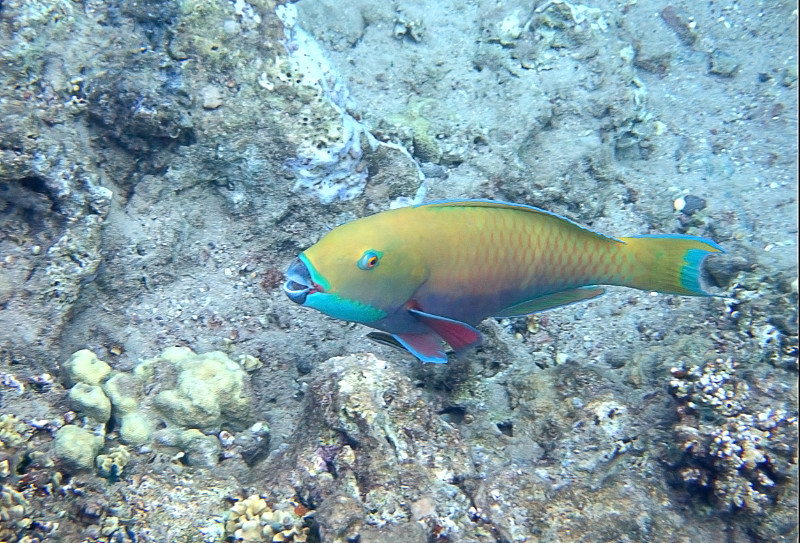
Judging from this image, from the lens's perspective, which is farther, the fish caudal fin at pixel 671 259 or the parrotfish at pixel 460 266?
the fish caudal fin at pixel 671 259

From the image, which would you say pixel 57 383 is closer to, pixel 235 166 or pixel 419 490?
pixel 235 166

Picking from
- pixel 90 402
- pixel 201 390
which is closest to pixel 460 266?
pixel 201 390

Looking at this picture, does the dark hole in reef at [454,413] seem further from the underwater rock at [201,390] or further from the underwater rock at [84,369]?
the underwater rock at [84,369]

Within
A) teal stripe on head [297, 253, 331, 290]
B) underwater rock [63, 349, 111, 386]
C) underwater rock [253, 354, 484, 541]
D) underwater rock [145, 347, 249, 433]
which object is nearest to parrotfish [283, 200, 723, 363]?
teal stripe on head [297, 253, 331, 290]

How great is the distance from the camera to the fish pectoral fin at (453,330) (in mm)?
2393

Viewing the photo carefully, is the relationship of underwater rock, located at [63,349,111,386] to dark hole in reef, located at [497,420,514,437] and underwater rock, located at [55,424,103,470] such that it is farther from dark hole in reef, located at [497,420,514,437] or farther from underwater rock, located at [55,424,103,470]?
dark hole in reef, located at [497,420,514,437]

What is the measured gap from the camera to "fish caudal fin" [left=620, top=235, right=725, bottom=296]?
2523 millimetres

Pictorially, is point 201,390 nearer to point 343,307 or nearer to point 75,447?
point 75,447

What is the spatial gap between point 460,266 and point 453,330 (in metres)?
0.30

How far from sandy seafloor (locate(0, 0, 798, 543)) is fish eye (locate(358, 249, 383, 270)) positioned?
2.76 feet

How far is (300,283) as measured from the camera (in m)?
2.14

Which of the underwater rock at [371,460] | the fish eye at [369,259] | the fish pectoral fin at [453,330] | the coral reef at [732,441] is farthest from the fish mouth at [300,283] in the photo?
the coral reef at [732,441]

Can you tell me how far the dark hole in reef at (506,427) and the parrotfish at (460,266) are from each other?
35.3 inches

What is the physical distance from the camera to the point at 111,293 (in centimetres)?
342
